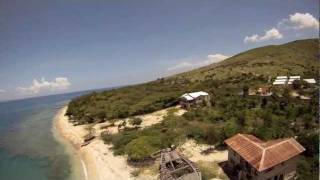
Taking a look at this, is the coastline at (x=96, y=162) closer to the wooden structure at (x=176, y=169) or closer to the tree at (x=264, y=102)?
the wooden structure at (x=176, y=169)

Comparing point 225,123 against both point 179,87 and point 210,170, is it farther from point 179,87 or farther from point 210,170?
point 179,87

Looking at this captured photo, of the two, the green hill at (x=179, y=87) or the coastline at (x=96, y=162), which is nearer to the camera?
the coastline at (x=96, y=162)

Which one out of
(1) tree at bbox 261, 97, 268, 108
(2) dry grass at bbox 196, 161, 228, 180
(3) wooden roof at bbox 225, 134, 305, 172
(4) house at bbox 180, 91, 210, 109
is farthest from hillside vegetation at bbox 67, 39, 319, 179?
(2) dry grass at bbox 196, 161, 228, 180

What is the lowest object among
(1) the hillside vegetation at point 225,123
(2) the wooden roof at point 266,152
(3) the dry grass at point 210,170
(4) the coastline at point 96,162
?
(3) the dry grass at point 210,170

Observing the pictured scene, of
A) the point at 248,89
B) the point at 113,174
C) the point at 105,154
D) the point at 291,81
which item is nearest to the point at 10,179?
the point at 105,154

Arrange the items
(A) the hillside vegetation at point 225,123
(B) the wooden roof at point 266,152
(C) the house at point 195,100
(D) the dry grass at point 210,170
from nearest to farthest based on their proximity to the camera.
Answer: (B) the wooden roof at point 266,152
(D) the dry grass at point 210,170
(A) the hillside vegetation at point 225,123
(C) the house at point 195,100

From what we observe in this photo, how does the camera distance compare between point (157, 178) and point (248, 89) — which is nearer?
point (157, 178)

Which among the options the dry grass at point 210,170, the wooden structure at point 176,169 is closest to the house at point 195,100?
the dry grass at point 210,170

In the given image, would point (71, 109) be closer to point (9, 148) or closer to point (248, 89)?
point (9, 148)
